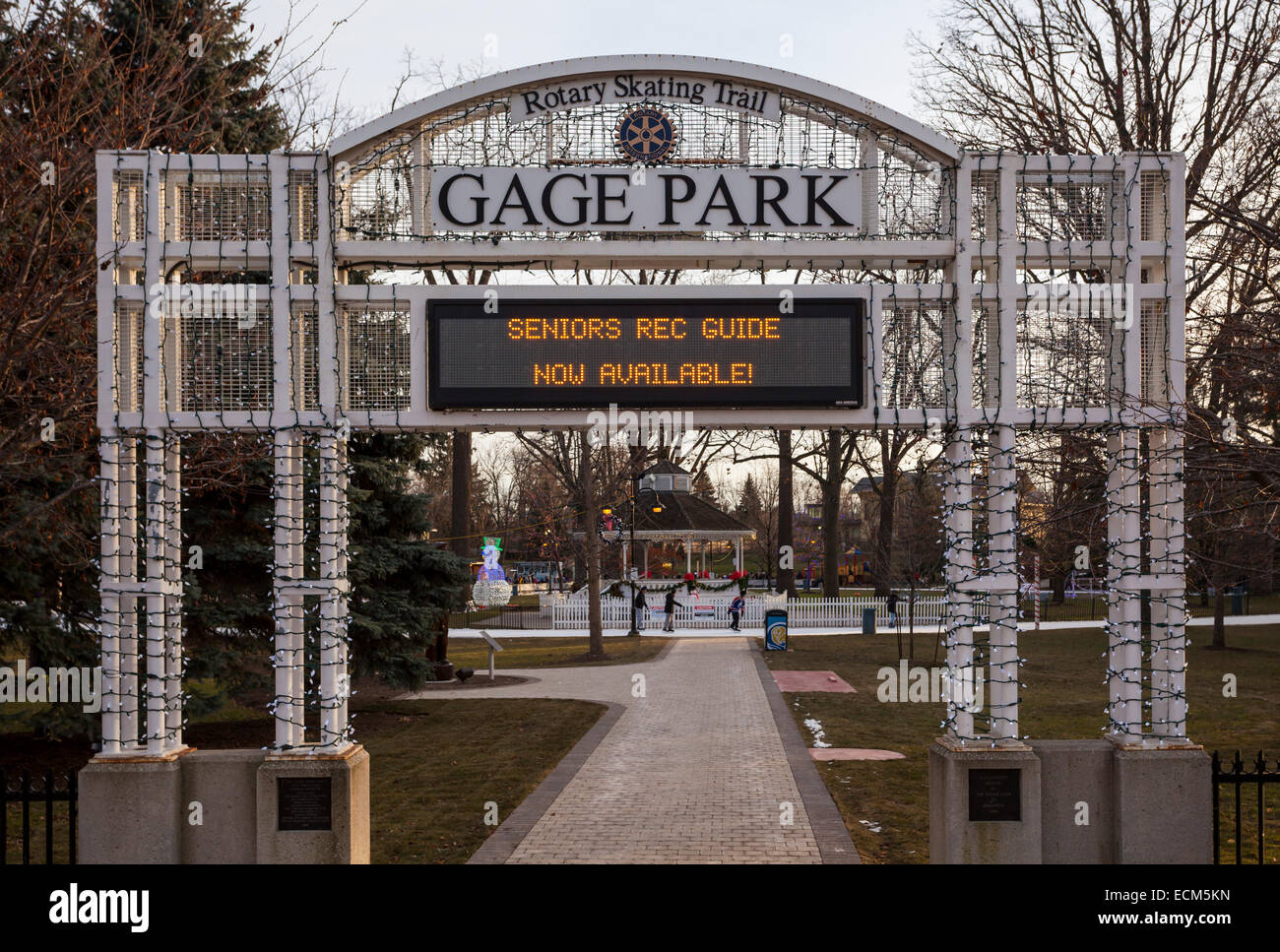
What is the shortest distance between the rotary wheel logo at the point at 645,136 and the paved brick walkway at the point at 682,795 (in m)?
5.59

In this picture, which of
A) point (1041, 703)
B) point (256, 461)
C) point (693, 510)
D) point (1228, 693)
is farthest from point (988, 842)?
point (693, 510)

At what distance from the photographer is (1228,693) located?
64.6ft

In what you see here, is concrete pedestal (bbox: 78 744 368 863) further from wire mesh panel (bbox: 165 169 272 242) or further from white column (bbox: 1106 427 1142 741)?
white column (bbox: 1106 427 1142 741)

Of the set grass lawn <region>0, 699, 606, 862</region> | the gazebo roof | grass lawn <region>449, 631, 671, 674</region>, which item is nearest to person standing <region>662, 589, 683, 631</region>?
grass lawn <region>449, 631, 671, 674</region>

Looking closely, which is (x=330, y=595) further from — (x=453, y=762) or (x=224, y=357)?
(x=453, y=762)

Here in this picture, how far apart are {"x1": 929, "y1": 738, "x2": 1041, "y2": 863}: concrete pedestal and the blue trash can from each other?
21.3 metres

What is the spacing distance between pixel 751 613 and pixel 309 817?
3042 centimetres

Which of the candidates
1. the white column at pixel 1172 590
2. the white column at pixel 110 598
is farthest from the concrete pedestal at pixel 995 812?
the white column at pixel 110 598

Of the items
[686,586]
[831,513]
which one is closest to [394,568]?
[686,586]

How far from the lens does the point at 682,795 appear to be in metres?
Result: 11.7

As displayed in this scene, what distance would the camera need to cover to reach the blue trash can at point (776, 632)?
28438 millimetres

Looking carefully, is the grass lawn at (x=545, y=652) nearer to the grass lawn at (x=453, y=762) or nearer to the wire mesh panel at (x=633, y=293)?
the grass lawn at (x=453, y=762)

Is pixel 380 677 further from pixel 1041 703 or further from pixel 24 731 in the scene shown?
pixel 1041 703
